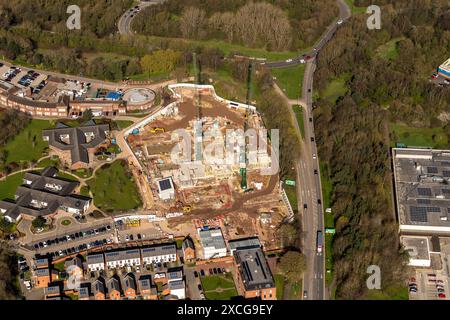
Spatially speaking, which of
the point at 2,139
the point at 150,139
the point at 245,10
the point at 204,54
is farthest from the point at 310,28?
the point at 2,139

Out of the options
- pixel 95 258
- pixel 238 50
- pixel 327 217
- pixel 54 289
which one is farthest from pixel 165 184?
pixel 238 50

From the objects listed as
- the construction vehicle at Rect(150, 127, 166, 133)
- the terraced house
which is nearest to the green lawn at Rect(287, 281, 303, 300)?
the terraced house

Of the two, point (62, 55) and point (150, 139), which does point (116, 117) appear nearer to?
point (150, 139)

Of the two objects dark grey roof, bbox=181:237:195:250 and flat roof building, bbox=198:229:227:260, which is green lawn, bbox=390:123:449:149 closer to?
flat roof building, bbox=198:229:227:260

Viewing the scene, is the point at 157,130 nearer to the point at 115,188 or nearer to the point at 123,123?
the point at 123,123

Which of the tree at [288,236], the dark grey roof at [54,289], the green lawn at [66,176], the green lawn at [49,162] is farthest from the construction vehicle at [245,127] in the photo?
the dark grey roof at [54,289]

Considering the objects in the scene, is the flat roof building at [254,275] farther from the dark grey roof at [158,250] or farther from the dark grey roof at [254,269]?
the dark grey roof at [158,250]
